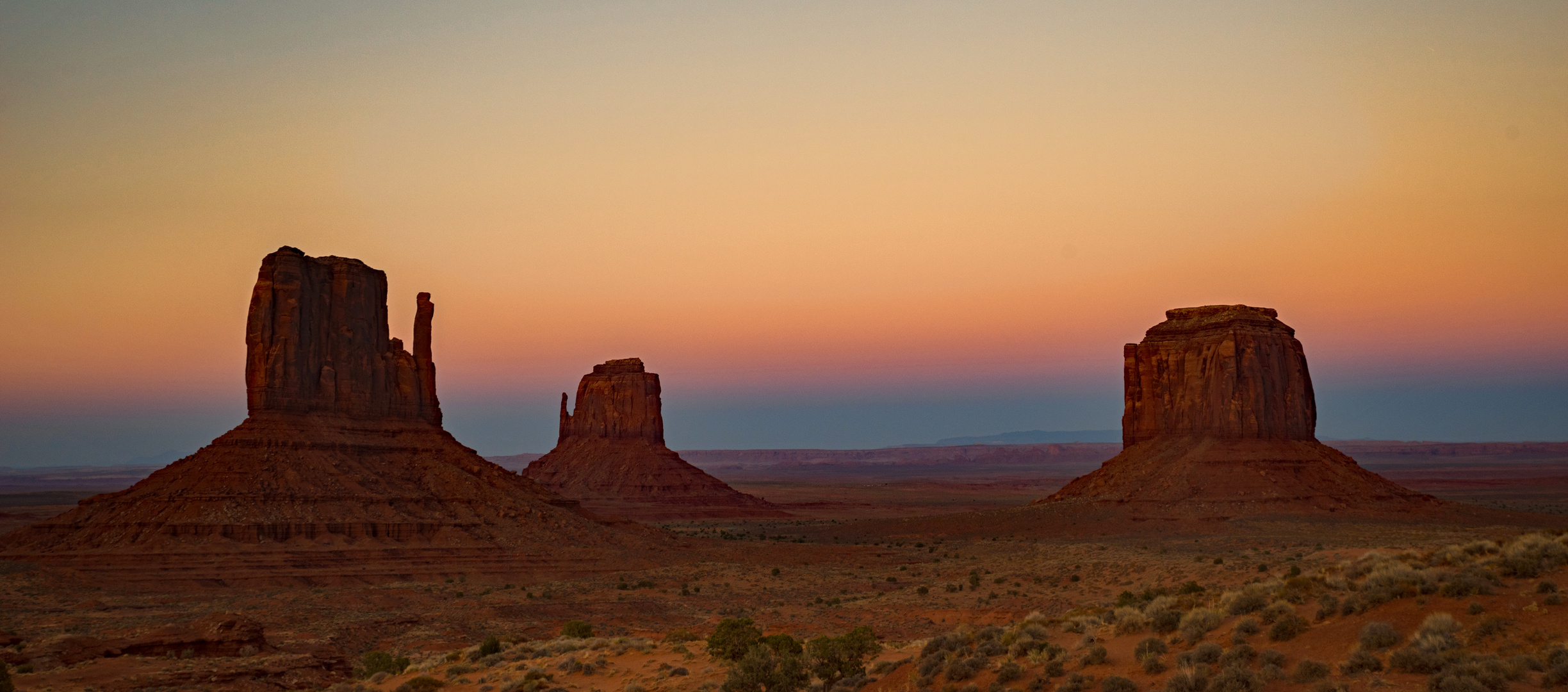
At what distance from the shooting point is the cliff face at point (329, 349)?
54375 mm

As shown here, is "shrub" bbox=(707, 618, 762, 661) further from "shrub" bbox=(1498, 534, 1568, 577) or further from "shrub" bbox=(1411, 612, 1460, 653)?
"shrub" bbox=(1498, 534, 1568, 577)

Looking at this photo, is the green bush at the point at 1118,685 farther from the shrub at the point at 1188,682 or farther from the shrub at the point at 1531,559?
the shrub at the point at 1531,559

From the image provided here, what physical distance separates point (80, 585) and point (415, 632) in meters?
16.7

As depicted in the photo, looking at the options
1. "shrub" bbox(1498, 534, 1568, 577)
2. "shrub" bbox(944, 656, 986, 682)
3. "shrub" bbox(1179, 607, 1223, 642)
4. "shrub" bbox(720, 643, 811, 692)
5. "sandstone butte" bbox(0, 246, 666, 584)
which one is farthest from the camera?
"sandstone butte" bbox(0, 246, 666, 584)

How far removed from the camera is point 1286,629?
48.8 feet

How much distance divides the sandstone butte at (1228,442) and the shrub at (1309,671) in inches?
2164

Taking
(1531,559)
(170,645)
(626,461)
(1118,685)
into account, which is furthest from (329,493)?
(626,461)

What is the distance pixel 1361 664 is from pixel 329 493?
45.9 m

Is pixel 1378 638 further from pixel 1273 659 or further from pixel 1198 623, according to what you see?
pixel 1198 623

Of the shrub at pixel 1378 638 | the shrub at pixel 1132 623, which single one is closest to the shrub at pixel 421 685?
the shrub at pixel 1132 623

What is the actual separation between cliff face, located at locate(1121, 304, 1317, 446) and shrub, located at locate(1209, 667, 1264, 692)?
65203 millimetres

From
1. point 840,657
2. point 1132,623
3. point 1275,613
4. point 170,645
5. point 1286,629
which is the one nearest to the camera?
point 1286,629

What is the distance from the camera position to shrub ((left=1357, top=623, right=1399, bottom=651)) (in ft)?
44.7

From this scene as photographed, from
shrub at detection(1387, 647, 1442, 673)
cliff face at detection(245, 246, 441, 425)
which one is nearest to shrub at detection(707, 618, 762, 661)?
shrub at detection(1387, 647, 1442, 673)
